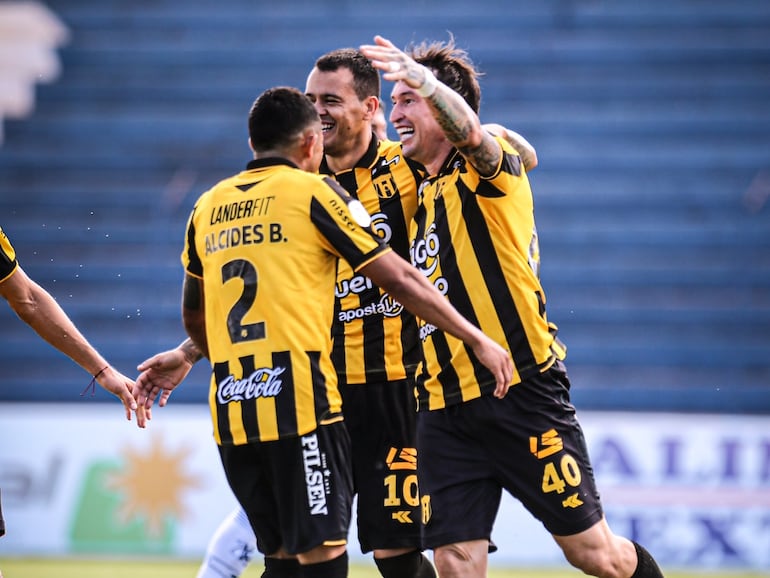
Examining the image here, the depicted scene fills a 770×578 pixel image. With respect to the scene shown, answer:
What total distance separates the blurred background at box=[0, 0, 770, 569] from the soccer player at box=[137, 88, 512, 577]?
8.16m

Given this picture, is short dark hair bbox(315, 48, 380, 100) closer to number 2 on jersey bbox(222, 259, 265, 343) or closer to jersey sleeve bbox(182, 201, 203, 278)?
jersey sleeve bbox(182, 201, 203, 278)

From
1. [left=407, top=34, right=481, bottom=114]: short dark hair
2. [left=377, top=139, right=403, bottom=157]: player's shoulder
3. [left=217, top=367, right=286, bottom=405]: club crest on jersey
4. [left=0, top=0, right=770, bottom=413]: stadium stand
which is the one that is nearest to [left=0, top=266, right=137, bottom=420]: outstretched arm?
[left=217, top=367, right=286, bottom=405]: club crest on jersey

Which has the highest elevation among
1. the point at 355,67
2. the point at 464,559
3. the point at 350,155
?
the point at 355,67

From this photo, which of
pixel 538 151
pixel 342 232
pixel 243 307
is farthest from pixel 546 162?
pixel 243 307

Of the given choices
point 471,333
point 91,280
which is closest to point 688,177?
point 91,280

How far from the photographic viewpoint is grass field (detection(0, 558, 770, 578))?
836cm

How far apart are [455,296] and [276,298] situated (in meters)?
0.94

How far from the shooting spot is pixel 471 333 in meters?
4.36

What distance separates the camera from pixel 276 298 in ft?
13.9

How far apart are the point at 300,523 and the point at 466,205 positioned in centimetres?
146

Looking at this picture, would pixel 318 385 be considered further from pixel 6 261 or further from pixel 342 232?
pixel 6 261

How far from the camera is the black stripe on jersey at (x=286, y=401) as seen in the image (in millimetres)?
4234

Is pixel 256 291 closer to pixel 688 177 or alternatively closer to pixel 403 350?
pixel 403 350

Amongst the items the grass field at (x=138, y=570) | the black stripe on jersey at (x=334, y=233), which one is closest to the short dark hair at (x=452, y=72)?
the black stripe on jersey at (x=334, y=233)
